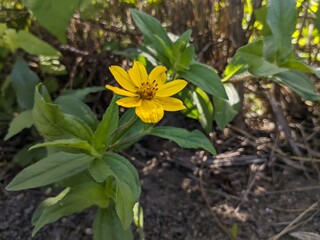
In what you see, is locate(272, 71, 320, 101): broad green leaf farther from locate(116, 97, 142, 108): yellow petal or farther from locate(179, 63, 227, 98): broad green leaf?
locate(116, 97, 142, 108): yellow petal

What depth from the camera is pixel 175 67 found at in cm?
133

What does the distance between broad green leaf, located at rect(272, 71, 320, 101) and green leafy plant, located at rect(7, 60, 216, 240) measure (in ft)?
1.21

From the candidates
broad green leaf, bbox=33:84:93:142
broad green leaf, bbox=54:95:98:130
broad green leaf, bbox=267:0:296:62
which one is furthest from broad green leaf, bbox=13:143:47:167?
broad green leaf, bbox=267:0:296:62

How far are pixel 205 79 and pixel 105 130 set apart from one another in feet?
1.23

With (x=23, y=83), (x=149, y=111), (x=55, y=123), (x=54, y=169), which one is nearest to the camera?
(x=149, y=111)

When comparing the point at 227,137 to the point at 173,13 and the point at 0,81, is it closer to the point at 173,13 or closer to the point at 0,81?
Result: the point at 173,13

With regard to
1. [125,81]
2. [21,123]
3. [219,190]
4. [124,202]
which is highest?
[125,81]

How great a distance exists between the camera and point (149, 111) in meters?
1.01

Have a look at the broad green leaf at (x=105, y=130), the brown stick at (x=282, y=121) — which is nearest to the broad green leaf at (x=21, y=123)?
the broad green leaf at (x=105, y=130)

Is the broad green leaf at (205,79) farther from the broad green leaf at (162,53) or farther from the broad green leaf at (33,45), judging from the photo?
the broad green leaf at (33,45)

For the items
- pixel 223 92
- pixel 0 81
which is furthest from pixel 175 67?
pixel 0 81

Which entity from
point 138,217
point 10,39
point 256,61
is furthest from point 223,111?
point 10,39

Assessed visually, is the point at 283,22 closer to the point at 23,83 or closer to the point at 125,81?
the point at 125,81

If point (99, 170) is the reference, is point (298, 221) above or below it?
below
